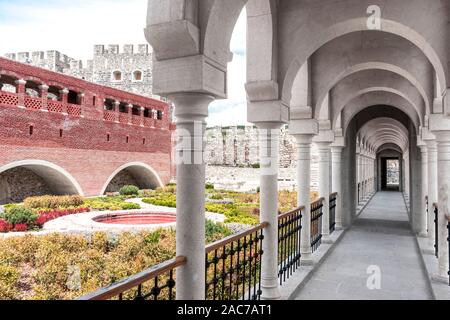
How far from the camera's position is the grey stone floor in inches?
199

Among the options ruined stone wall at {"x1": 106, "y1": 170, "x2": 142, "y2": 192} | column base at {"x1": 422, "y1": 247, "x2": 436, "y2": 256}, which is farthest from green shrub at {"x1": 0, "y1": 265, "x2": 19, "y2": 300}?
ruined stone wall at {"x1": 106, "y1": 170, "x2": 142, "y2": 192}

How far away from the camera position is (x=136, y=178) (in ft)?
96.5

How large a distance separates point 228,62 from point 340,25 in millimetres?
2502

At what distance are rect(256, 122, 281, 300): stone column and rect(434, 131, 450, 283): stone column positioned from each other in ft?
8.76

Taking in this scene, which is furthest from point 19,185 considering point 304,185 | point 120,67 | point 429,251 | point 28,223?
point 429,251

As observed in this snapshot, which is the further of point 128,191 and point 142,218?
point 128,191

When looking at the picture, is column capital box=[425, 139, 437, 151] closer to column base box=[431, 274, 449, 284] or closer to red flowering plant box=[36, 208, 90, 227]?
column base box=[431, 274, 449, 284]

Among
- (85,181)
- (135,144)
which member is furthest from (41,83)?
(135,144)

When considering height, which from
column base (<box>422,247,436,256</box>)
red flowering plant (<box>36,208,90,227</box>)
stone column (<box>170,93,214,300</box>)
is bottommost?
red flowering plant (<box>36,208,90,227</box>)

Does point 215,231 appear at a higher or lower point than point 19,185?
lower

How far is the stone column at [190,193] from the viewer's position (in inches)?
108

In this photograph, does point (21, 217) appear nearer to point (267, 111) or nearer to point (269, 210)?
point (269, 210)

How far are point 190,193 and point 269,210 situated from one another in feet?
6.60

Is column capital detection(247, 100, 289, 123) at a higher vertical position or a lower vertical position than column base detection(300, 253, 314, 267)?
higher
